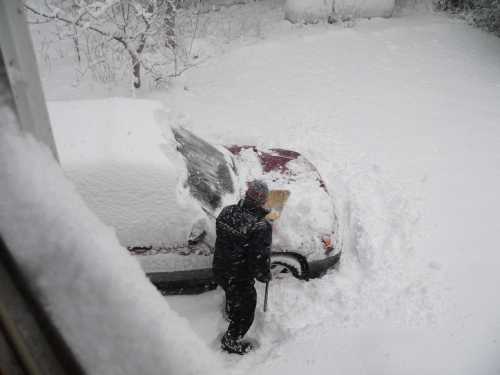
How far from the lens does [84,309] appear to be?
0.76m

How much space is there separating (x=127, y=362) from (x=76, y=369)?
0.10 meters

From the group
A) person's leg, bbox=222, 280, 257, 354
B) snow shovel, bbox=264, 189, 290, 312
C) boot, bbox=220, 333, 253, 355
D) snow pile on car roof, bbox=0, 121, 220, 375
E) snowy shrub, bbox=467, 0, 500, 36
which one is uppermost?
snow pile on car roof, bbox=0, 121, 220, 375

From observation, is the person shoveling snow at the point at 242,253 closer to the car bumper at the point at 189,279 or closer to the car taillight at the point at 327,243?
the car bumper at the point at 189,279

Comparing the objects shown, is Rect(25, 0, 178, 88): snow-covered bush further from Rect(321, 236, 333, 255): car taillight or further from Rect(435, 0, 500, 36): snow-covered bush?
Rect(435, 0, 500, 36): snow-covered bush

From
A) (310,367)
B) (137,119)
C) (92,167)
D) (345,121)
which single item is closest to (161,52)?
(345,121)

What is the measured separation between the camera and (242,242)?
329 cm

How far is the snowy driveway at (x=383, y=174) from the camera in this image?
140 inches

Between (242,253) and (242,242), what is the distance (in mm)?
111

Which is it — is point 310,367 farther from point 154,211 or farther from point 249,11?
point 249,11

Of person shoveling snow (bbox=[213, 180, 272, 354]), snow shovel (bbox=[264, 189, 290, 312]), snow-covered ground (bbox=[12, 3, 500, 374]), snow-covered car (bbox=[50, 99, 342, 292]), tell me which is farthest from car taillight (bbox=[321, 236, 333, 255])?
person shoveling snow (bbox=[213, 180, 272, 354])

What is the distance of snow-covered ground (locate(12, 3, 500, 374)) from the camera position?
11.7 ft

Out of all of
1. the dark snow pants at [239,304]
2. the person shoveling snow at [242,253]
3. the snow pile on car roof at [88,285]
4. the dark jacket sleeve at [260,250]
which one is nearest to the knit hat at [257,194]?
the person shoveling snow at [242,253]

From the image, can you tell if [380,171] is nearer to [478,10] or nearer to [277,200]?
[277,200]

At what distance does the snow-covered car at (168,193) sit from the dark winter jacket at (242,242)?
36 cm
